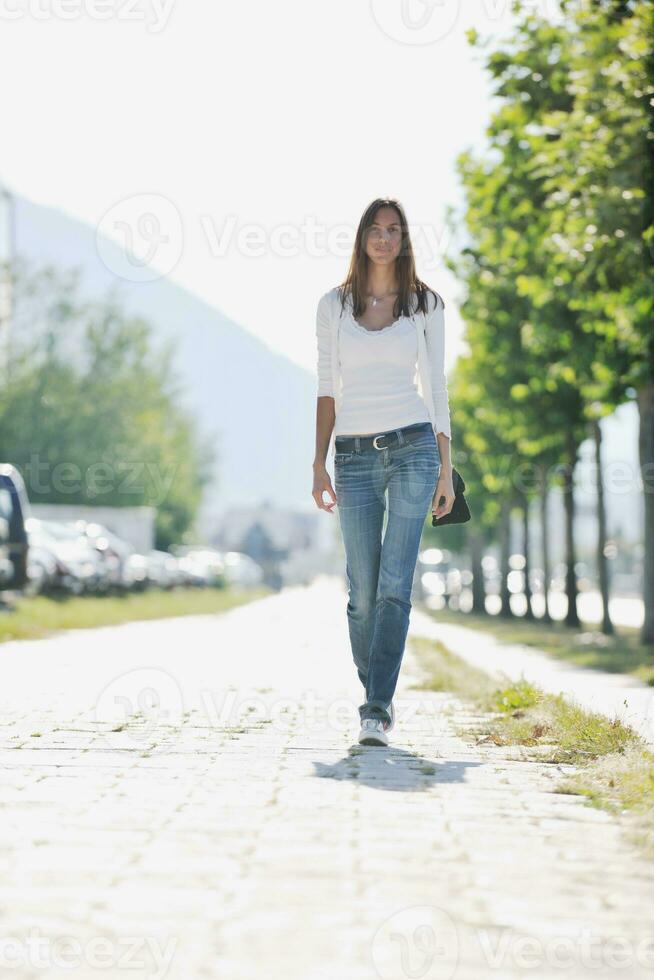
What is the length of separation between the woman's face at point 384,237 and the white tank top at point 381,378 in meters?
0.31

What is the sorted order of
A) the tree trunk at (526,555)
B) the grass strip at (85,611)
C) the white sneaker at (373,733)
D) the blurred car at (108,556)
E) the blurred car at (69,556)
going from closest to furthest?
the white sneaker at (373,733) → the grass strip at (85,611) → the blurred car at (69,556) → the blurred car at (108,556) → the tree trunk at (526,555)

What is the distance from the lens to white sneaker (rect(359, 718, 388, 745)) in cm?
675

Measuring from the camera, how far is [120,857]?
4.23 m

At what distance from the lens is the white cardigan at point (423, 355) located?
6980 mm

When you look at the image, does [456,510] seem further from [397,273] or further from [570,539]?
[570,539]

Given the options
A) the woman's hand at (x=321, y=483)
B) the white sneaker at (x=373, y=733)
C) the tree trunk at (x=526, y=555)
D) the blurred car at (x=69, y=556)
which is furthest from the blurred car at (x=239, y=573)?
the white sneaker at (x=373, y=733)

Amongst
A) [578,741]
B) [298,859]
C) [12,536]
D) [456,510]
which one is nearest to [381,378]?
[456,510]

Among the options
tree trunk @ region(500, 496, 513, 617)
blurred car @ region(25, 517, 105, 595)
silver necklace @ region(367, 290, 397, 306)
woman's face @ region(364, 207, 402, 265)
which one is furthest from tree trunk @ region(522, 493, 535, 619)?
woman's face @ region(364, 207, 402, 265)

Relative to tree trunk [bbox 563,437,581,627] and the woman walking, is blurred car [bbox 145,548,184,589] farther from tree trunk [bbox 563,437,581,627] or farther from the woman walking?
the woman walking

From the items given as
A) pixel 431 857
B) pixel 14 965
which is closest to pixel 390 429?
pixel 431 857

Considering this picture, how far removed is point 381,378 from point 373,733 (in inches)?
63.4

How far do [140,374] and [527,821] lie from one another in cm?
6965

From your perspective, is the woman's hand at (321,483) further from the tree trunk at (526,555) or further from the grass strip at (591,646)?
the tree trunk at (526,555)

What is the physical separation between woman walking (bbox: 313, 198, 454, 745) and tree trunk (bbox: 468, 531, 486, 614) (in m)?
48.0
